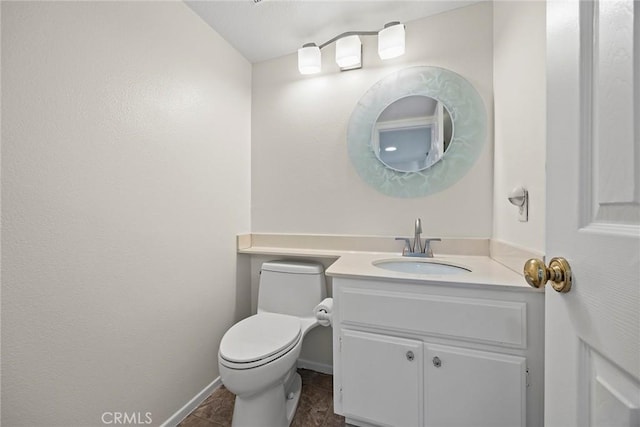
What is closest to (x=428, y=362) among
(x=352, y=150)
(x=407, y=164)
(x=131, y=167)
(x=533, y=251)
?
(x=533, y=251)

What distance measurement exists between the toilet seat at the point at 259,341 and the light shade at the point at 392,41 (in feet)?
5.29

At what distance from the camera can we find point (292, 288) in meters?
1.52

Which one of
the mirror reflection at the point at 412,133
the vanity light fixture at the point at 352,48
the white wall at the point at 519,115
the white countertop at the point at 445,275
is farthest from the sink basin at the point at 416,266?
the vanity light fixture at the point at 352,48

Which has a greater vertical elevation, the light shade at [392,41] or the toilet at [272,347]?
the light shade at [392,41]

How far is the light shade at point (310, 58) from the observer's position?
5.09 feet

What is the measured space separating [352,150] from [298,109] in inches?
20.1

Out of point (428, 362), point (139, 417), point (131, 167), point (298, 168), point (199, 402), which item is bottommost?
point (199, 402)

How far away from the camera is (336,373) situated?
1109mm

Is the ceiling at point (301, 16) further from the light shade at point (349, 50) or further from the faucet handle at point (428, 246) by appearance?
the faucet handle at point (428, 246)

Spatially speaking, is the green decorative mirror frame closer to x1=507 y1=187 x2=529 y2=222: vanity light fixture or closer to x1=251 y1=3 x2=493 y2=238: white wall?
x1=251 y1=3 x2=493 y2=238: white wall

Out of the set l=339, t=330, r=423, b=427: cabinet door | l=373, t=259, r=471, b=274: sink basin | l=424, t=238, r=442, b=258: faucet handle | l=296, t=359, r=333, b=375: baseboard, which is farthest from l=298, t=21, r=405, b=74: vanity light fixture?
l=296, t=359, r=333, b=375: baseboard

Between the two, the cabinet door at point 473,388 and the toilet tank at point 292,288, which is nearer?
the cabinet door at point 473,388

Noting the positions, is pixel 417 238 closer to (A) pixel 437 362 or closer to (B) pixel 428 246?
(B) pixel 428 246

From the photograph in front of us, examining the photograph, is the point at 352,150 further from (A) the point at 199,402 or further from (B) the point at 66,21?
(A) the point at 199,402
